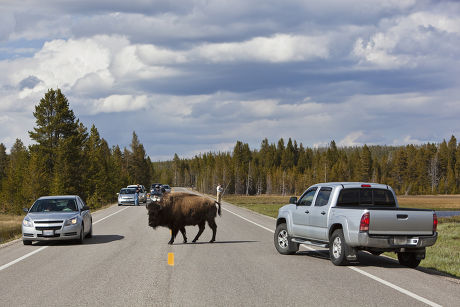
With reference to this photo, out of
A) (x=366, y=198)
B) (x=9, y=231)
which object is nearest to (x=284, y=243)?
(x=366, y=198)

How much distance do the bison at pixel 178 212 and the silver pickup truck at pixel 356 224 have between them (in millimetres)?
3495

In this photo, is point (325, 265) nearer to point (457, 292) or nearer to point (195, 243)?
point (457, 292)

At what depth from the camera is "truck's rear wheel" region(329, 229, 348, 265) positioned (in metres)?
11.8

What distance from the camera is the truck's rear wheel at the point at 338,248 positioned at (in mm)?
11844

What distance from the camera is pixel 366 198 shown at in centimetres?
1309

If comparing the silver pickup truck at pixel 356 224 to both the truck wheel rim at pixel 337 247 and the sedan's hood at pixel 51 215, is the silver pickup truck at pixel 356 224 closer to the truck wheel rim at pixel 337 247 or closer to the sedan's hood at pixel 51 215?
the truck wheel rim at pixel 337 247

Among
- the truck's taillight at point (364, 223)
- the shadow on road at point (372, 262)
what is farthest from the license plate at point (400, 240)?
the shadow on road at point (372, 262)

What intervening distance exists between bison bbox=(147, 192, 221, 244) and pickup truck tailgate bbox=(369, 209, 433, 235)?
6.71 meters

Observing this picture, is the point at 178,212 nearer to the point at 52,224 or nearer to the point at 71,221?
the point at 71,221

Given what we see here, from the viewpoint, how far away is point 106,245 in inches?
645

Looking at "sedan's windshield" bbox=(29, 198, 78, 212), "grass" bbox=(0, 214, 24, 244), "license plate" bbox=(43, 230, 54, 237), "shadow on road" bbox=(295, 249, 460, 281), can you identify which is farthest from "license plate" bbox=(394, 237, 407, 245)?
"grass" bbox=(0, 214, 24, 244)

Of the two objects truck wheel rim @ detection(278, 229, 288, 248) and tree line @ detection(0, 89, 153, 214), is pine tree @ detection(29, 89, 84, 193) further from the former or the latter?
truck wheel rim @ detection(278, 229, 288, 248)

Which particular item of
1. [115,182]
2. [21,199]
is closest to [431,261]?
[21,199]

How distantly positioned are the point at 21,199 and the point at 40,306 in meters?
64.4
